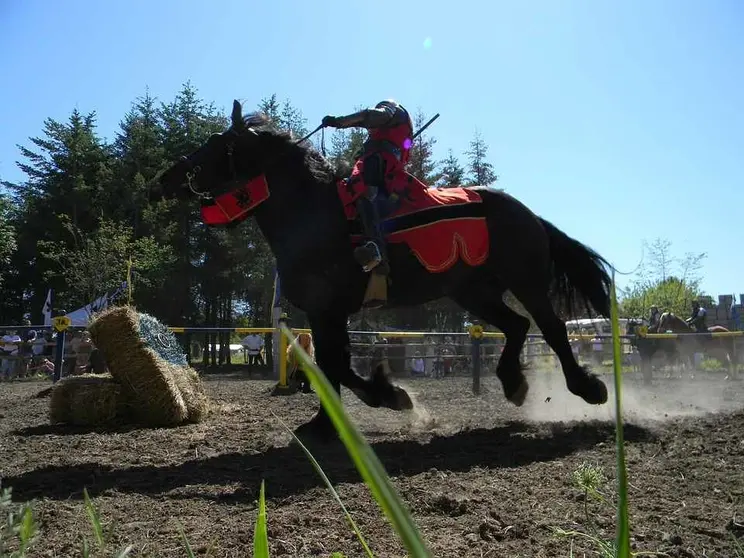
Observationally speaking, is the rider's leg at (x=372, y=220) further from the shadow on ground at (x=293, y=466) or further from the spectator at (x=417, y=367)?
the spectator at (x=417, y=367)

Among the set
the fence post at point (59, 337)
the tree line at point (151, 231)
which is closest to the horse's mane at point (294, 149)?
the fence post at point (59, 337)

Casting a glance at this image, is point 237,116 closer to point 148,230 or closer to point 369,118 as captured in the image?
point 369,118

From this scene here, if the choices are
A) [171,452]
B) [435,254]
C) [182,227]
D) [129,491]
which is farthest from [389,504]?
[182,227]

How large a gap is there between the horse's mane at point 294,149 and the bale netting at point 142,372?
7.59ft

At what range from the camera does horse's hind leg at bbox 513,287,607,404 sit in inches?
219

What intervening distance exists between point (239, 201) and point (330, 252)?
2.72ft

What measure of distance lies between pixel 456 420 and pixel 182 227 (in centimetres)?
3125

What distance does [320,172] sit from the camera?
201 inches

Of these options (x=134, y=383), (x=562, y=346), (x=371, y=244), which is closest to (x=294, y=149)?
(x=371, y=244)

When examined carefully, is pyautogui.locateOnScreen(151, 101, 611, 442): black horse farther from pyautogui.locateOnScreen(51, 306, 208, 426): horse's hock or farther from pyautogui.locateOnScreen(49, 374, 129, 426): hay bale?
pyautogui.locateOnScreen(49, 374, 129, 426): hay bale

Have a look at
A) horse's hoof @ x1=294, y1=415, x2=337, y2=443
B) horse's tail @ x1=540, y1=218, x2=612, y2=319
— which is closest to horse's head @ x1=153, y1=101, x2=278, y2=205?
horse's hoof @ x1=294, y1=415, x2=337, y2=443

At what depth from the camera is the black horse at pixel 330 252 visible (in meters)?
4.82

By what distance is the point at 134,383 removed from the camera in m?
5.90

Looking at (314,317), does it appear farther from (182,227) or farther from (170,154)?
(170,154)
